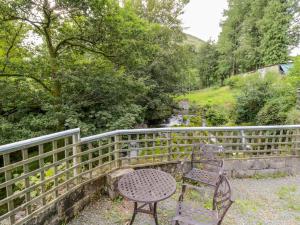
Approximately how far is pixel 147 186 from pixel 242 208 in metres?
1.64

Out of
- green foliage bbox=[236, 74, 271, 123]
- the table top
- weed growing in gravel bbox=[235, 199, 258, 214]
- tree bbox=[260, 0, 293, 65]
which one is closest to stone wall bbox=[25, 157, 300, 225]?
the table top

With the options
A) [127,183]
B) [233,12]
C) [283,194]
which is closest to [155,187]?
[127,183]

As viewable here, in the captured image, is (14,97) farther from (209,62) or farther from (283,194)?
(209,62)

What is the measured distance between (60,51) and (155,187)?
5.26 metres

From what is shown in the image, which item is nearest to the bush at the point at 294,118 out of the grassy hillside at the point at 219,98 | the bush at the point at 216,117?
the bush at the point at 216,117

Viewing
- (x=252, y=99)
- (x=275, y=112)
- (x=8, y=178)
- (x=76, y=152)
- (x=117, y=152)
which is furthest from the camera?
(x=252, y=99)

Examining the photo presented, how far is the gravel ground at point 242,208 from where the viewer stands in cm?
250

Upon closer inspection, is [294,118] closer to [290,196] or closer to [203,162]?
[290,196]

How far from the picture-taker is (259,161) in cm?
391

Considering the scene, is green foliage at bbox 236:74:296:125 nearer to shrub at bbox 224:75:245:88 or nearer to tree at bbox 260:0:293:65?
shrub at bbox 224:75:245:88

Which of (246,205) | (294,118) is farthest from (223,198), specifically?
(294,118)

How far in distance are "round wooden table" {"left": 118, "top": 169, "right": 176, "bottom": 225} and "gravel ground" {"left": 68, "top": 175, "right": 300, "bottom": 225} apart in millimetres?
371

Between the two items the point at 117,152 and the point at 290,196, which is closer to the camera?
the point at 117,152

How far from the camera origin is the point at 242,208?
9.31 feet
